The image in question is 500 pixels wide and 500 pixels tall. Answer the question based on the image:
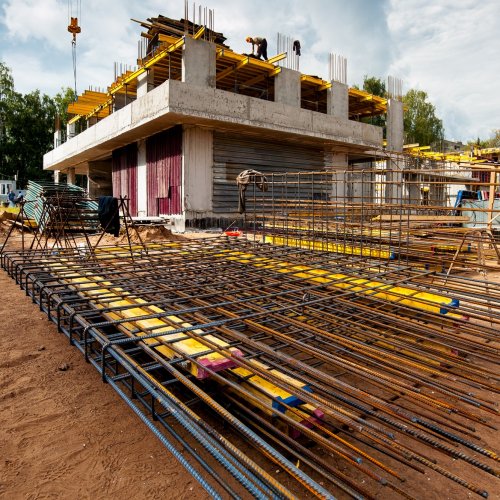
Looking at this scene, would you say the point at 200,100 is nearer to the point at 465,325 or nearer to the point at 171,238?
the point at 171,238

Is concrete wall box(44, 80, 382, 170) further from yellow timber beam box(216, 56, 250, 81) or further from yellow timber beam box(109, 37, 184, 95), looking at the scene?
yellow timber beam box(109, 37, 184, 95)

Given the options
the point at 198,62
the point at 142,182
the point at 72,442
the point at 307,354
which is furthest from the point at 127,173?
the point at 72,442

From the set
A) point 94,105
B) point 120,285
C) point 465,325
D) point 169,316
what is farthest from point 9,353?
point 94,105

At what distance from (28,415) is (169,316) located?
1.27 m

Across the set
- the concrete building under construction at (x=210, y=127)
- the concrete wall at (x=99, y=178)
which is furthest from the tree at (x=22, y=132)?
the concrete building under construction at (x=210, y=127)

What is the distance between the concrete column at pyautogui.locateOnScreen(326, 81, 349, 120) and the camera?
62.5ft

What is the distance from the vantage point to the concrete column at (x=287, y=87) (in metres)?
17.2

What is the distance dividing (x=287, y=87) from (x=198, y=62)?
4489mm

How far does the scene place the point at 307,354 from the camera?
310 centimetres

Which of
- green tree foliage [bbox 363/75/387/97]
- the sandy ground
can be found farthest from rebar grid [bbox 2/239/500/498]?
green tree foliage [bbox 363/75/387/97]

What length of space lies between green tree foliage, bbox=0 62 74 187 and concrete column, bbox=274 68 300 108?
40094 millimetres

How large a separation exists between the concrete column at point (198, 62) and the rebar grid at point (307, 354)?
10.3m

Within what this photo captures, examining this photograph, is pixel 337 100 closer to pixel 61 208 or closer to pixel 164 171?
pixel 164 171

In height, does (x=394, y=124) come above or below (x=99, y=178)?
above
